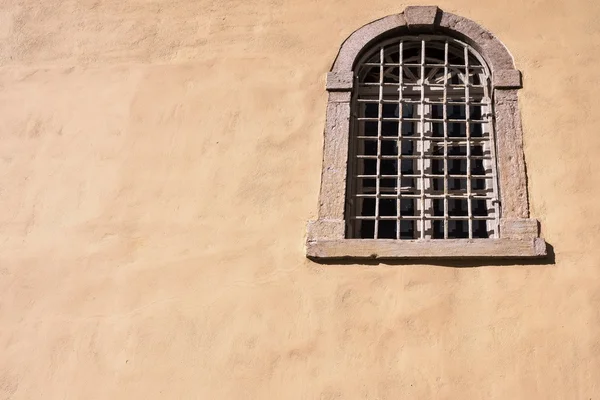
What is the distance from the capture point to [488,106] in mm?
4730

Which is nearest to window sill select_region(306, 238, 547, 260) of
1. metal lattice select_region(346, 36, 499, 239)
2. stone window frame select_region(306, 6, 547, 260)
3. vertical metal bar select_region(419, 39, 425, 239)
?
stone window frame select_region(306, 6, 547, 260)

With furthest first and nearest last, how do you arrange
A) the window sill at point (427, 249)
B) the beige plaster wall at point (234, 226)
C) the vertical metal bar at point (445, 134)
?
the vertical metal bar at point (445, 134) < the window sill at point (427, 249) < the beige plaster wall at point (234, 226)

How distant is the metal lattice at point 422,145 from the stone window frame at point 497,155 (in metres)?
0.08

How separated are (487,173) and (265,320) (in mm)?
1504

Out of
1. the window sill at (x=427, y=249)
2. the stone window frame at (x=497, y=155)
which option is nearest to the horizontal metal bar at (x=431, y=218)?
the stone window frame at (x=497, y=155)

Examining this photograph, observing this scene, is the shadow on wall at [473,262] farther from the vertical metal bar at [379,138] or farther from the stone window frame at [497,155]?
the vertical metal bar at [379,138]

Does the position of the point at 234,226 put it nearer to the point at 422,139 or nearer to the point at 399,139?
the point at 399,139

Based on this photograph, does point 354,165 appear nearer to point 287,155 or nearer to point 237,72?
Result: point 287,155

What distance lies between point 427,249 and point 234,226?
1.01m

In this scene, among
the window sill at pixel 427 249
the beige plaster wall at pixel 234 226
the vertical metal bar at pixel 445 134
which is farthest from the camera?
the vertical metal bar at pixel 445 134

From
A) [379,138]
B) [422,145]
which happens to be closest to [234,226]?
[379,138]

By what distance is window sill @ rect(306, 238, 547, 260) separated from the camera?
4.10 metres

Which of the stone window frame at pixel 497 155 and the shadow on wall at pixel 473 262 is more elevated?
the stone window frame at pixel 497 155

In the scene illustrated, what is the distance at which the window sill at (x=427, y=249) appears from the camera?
410 cm
